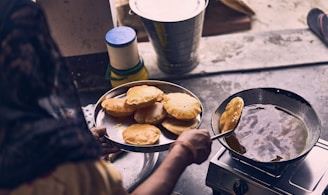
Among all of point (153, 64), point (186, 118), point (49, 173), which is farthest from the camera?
point (153, 64)

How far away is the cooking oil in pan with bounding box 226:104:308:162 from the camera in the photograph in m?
1.51

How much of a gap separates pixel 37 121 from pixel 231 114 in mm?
904

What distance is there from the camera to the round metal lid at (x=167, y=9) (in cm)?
239

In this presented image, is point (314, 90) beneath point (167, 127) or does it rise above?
beneath

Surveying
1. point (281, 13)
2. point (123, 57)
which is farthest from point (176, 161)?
point (281, 13)

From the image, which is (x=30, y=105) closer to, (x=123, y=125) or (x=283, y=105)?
(x=123, y=125)

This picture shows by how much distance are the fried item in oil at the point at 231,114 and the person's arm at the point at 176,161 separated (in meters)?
0.15

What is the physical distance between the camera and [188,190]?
1997 millimetres

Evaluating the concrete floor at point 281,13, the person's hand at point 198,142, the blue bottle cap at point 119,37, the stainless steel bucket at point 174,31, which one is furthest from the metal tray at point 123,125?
the concrete floor at point 281,13

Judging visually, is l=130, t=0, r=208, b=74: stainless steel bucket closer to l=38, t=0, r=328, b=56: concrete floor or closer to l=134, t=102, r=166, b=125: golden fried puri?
l=38, t=0, r=328, b=56: concrete floor

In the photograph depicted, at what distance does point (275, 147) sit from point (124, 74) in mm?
1194

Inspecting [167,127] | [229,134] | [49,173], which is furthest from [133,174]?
[49,173]

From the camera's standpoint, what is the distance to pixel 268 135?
157 centimetres

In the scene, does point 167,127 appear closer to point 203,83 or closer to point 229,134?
point 229,134
